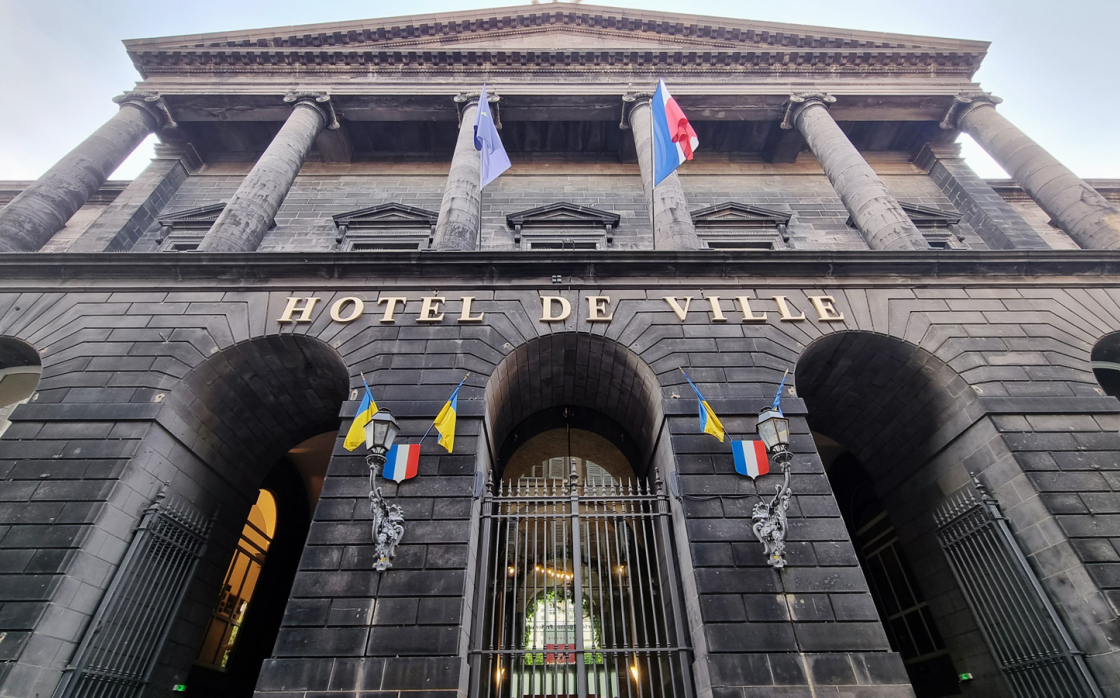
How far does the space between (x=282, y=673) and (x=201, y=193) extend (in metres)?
16.1

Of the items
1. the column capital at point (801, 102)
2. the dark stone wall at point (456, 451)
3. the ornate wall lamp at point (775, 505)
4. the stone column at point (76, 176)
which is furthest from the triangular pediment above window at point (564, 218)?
the stone column at point (76, 176)

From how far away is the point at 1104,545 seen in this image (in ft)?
26.1

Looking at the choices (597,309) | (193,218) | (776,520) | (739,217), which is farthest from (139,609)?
(739,217)

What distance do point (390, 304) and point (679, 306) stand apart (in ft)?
18.6

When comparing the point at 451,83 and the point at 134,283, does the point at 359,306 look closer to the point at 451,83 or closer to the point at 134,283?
the point at 134,283

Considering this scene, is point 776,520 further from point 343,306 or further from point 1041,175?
point 1041,175

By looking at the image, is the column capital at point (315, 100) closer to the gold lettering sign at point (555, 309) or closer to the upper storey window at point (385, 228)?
the upper storey window at point (385, 228)

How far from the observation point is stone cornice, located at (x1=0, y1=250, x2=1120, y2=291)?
437 inches

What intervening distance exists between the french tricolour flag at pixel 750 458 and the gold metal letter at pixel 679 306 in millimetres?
2830

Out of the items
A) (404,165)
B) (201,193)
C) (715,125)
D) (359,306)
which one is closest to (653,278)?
(359,306)

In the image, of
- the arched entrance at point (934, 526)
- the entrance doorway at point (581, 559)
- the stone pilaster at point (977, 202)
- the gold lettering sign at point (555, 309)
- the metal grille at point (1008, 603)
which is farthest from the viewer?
the stone pilaster at point (977, 202)

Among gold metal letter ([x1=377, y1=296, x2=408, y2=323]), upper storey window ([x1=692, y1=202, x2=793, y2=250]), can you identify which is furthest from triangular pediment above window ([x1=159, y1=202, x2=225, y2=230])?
upper storey window ([x1=692, y1=202, x2=793, y2=250])

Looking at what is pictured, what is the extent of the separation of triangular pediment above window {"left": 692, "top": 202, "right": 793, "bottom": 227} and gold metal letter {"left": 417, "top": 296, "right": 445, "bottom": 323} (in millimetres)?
8795

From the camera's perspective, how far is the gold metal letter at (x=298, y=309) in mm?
10570
